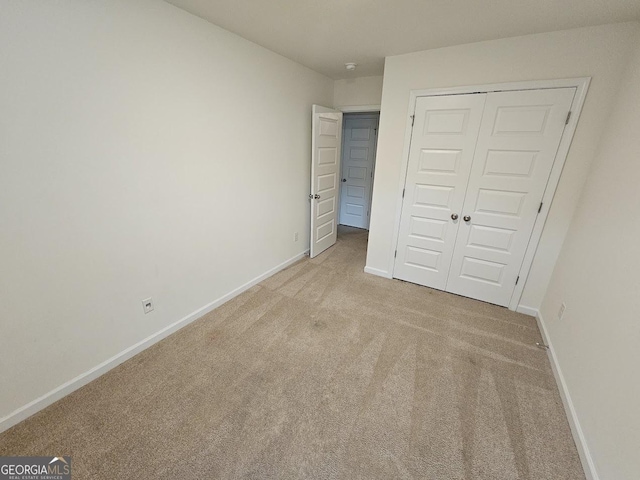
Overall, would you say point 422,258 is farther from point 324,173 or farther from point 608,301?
point 324,173

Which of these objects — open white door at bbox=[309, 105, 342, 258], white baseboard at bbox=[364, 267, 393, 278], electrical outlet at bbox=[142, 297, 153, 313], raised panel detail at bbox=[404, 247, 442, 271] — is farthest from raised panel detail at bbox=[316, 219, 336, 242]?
electrical outlet at bbox=[142, 297, 153, 313]

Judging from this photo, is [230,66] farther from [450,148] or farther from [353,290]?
[353,290]

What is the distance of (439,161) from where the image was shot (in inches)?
99.6

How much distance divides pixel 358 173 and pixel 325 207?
63.3 inches

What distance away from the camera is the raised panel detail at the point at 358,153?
15.7ft

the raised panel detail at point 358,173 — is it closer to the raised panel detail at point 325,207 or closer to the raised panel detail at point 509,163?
the raised panel detail at point 325,207

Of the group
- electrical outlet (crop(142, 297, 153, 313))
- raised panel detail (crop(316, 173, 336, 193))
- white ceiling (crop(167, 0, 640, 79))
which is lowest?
electrical outlet (crop(142, 297, 153, 313))

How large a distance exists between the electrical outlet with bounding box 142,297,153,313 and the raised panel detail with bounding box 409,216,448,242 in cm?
255

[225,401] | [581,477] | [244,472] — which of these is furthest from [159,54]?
[581,477]

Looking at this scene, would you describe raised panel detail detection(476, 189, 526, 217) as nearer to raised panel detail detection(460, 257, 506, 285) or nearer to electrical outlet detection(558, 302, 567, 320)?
raised panel detail detection(460, 257, 506, 285)

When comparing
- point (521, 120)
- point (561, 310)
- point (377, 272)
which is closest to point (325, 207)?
point (377, 272)

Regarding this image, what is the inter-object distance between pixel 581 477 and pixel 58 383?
287 centimetres

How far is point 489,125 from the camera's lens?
7.39ft

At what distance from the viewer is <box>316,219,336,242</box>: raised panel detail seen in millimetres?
3736
